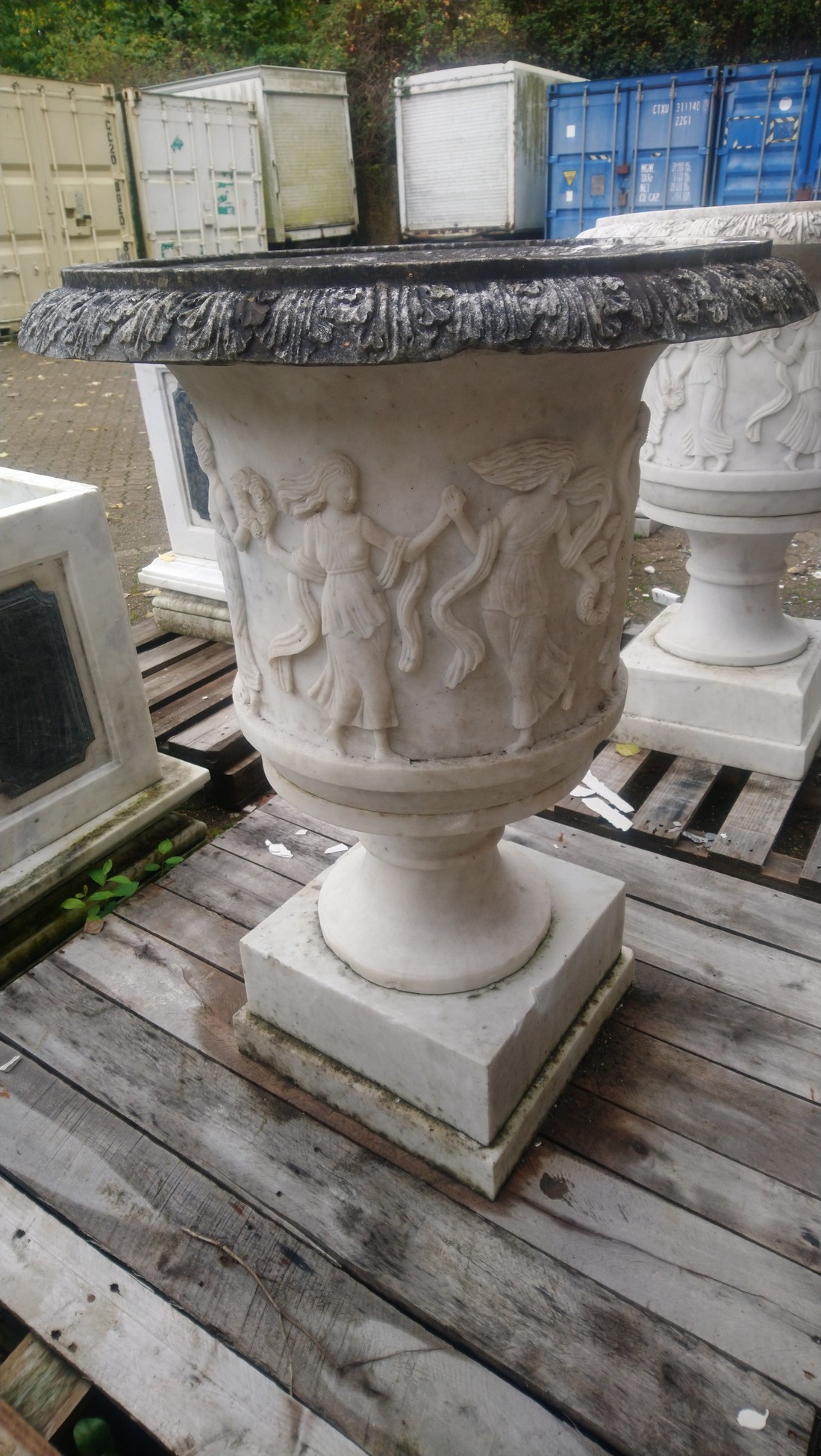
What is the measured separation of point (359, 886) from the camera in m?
1.77

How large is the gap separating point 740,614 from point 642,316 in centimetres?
185

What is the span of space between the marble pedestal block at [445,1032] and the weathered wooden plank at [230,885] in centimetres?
32

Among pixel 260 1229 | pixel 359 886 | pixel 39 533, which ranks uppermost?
pixel 39 533

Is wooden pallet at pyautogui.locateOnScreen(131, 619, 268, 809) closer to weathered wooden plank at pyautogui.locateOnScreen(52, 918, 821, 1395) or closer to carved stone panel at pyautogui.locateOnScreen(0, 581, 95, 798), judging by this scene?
carved stone panel at pyautogui.locateOnScreen(0, 581, 95, 798)

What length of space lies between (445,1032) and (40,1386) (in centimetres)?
75

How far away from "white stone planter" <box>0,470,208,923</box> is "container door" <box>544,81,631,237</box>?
8169 mm

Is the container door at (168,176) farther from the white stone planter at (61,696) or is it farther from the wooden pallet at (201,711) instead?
the white stone planter at (61,696)

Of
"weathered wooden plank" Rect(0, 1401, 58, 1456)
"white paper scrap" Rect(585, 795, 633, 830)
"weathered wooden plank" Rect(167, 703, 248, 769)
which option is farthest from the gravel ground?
"weathered wooden plank" Rect(0, 1401, 58, 1456)

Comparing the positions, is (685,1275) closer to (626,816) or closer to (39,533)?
(626,816)

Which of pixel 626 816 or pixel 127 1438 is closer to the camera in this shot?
pixel 127 1438

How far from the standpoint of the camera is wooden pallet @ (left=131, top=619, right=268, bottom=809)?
270 centimetres

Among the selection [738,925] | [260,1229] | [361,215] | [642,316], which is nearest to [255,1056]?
[260,1229]

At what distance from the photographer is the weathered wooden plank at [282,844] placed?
2287 millimetres

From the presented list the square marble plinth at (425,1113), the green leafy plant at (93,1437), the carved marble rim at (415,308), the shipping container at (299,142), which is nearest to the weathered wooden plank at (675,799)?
the square marble plinth at (425,1113)
